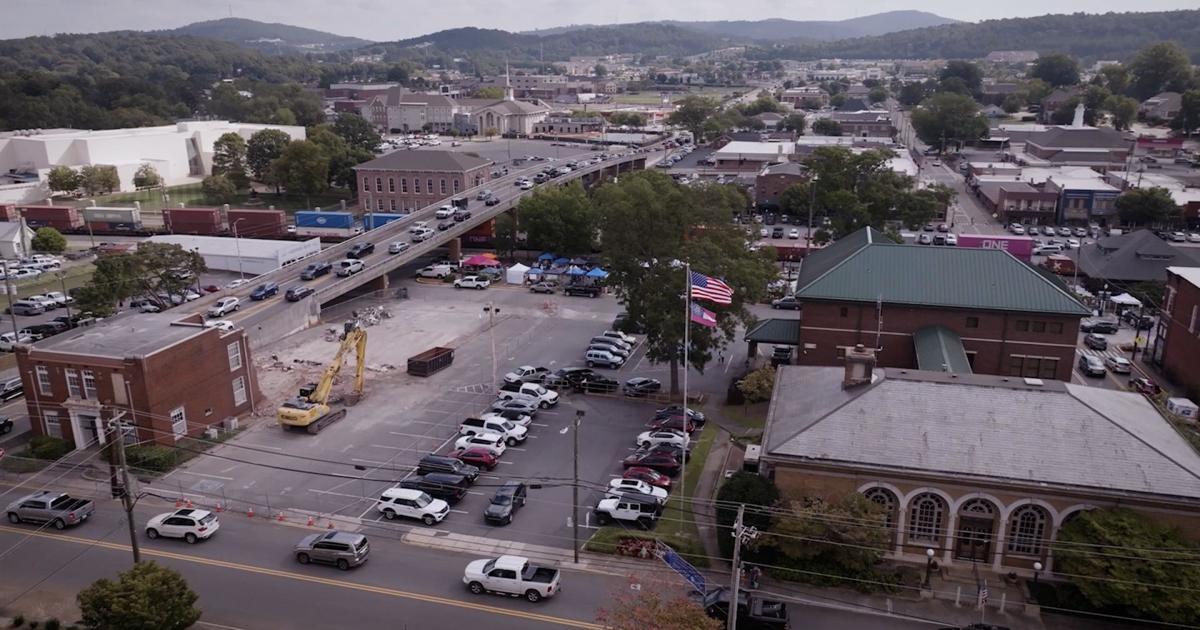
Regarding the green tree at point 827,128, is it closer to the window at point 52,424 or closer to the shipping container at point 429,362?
the shipping container at point 429,362

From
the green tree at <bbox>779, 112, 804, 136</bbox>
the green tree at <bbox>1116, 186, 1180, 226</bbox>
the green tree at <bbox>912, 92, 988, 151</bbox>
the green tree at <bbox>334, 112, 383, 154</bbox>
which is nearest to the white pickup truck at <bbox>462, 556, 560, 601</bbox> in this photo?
the green tree at <bbox>1116, 186, 1180, 226</bbox>

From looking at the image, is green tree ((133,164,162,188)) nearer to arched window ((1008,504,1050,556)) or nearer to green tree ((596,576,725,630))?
green tree ((596,576,725,630))

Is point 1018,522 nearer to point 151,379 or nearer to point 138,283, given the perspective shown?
point 151,379

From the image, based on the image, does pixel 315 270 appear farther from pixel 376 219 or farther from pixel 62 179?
pixel 62 179

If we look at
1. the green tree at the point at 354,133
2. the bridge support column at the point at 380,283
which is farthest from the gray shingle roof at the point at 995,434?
the green tree at the point at 354,133

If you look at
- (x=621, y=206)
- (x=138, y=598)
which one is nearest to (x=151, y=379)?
(x=138, y=598)

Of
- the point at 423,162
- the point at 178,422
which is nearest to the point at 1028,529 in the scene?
the point at 178,422
